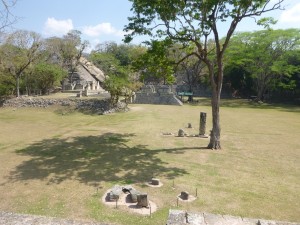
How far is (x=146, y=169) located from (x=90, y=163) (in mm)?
2600

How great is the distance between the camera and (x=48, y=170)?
11.5 meters

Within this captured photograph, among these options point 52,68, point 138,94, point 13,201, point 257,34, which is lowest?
point 13,201

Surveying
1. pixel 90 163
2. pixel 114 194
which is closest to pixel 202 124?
pixel 90 163

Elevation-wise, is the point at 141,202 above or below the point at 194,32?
below

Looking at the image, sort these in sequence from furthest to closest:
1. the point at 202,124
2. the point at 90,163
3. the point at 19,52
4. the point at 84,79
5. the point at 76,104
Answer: the point at 84,79 < the point at 19,52 < the point at 76,104 < the point at 202,124 < the point at 90,163

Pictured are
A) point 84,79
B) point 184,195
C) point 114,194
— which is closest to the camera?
point 114,194

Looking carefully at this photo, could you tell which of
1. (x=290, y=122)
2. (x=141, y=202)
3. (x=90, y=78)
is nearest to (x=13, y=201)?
(x=141, y=202)

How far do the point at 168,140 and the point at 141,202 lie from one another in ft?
28.2

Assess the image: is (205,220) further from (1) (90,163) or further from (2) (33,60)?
(2) (33,60)

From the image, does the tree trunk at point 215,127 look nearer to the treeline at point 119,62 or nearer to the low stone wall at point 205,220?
the low stone wall at point 205,220

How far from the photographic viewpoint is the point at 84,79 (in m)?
49.2

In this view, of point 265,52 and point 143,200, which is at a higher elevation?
point 265,52

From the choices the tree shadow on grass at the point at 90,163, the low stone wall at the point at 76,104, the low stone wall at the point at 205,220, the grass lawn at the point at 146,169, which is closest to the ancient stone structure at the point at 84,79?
the low stone wall at the point at 76,104

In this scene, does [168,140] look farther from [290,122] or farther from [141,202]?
[290,122]
